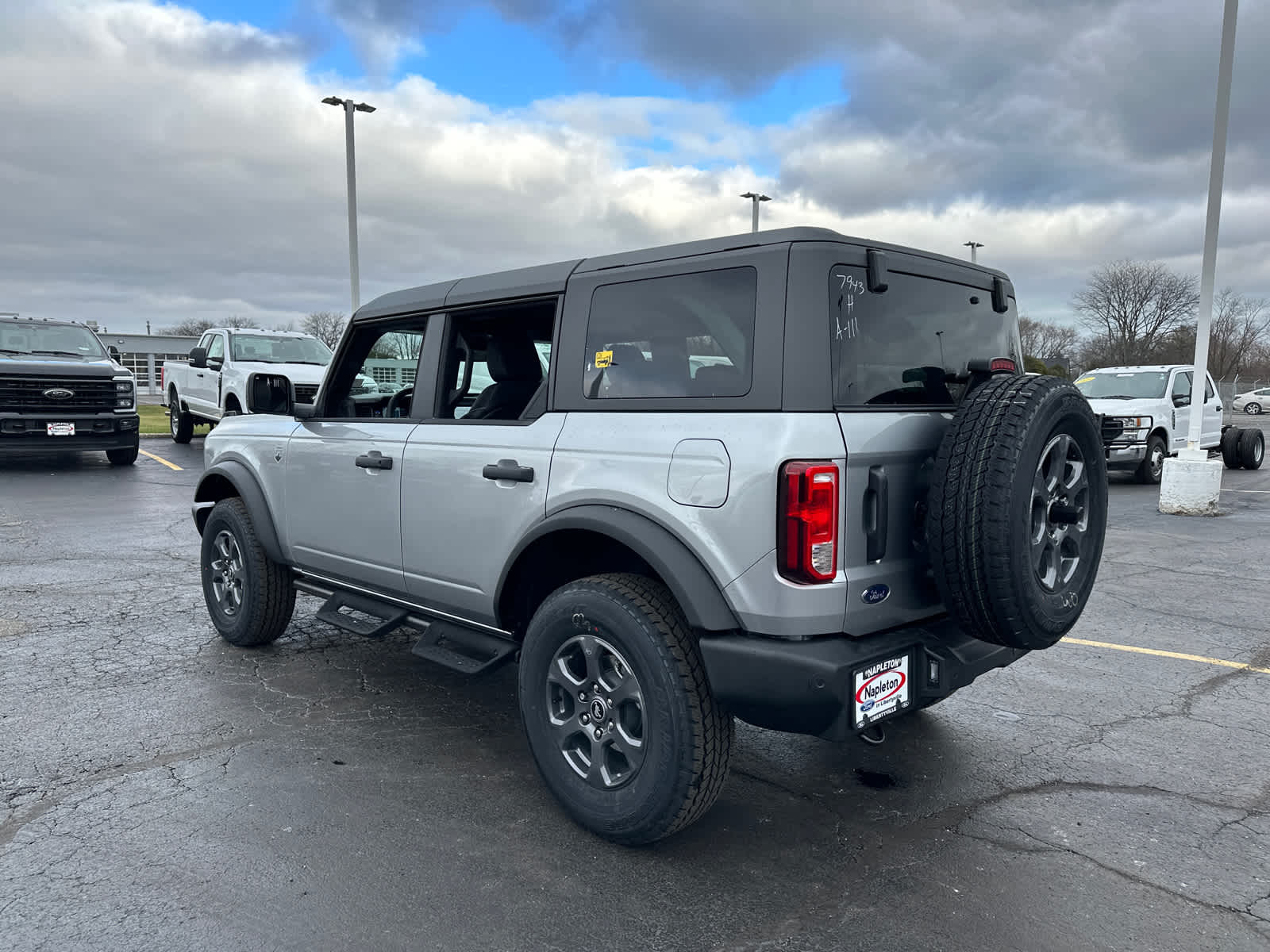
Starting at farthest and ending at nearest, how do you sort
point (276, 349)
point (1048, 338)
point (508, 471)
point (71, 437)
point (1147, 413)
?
1. point (1048, 338)
2. point (276, 349)
3. point (1147, 413)
4. point (71, 437)
5. point (508, 471)

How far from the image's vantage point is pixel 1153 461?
14.4 m

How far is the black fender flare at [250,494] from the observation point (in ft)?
16.2

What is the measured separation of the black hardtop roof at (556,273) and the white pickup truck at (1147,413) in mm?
11881

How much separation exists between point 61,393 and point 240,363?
2.86 meters

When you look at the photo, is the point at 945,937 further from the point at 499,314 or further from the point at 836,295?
the point at 499,314

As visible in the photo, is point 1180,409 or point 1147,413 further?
point 1180,409

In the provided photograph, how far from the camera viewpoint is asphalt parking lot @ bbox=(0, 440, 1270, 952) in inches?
103

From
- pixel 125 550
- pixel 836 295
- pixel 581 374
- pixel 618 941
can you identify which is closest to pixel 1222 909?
pixel 618 941

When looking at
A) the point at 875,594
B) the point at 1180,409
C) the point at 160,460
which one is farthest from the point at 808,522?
the point at 160,460

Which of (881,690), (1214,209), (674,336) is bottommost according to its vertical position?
(881,690)

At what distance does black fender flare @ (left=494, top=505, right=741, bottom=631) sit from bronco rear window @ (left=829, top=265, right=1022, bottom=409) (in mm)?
→ 671

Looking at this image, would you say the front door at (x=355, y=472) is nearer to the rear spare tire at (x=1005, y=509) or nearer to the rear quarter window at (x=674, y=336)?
the rear quarter window at (x=674, y=336)

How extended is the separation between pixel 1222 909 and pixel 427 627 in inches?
119

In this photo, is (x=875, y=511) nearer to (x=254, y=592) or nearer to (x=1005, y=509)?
(x=1005, y=509)
